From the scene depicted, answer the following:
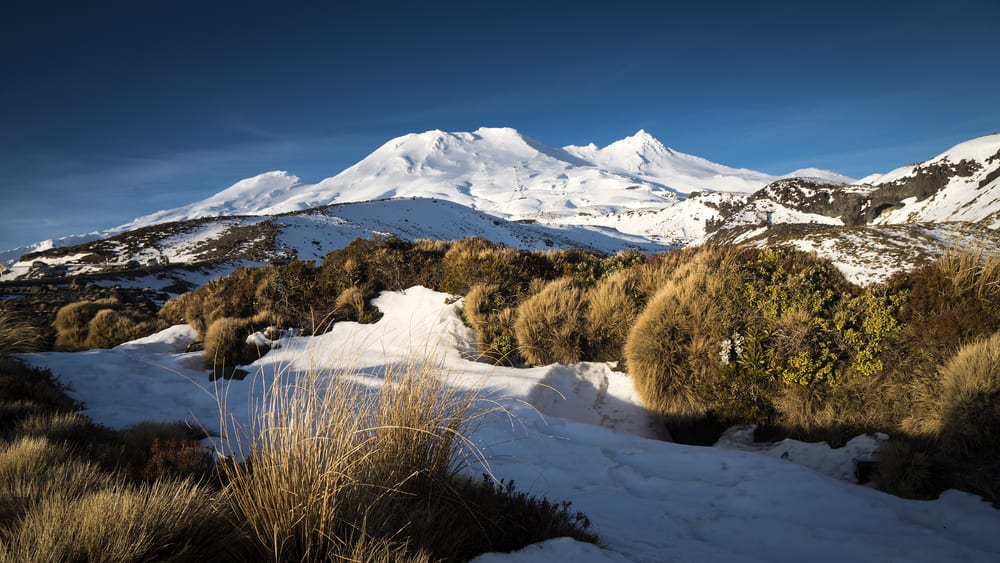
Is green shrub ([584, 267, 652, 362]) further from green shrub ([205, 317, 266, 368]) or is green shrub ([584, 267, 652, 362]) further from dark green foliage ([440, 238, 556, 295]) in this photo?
green shrub ([205, 317, 266, 368])

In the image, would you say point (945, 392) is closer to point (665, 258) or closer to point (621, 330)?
point (621, 330)

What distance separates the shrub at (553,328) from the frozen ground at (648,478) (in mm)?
328

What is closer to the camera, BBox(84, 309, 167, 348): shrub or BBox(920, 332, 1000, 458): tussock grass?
BBox(920, 332, 1000, 458): tussock grass

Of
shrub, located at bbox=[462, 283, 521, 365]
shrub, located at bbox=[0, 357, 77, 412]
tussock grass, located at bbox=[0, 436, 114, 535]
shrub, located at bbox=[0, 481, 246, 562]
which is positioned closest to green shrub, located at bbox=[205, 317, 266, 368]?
shrub, located at bbox=[0, 357, 77, 412]

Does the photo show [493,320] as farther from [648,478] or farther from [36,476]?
[36,476]

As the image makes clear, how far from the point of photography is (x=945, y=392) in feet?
12.6

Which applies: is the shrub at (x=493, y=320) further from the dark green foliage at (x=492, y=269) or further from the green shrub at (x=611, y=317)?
the green shrub at (x=611, y=317)

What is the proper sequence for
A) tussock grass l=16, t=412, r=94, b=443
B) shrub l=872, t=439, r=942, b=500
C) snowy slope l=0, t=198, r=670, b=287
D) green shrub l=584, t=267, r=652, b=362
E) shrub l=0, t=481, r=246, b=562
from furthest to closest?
snowy slope l=0, t=198, r=670, b=287 → green shrub l=584, t=267, r=652, b=362 → shrub l=872, t=439, r=942, b=500 → tussock grass l=16, t=412, r=94, b=443 → shrub l=0, t=481, r=246, b=562

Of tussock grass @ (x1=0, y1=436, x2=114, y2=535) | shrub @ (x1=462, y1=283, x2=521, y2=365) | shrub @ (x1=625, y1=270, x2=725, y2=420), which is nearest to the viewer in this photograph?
tussock grass @ (x1=0, y1=436, x2=114, y2=535)

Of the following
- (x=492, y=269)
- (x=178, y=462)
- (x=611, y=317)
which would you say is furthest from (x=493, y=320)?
(x=178, y=462)

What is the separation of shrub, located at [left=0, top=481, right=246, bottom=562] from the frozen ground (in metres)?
0.75

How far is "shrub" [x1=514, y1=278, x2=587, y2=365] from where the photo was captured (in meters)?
6.62

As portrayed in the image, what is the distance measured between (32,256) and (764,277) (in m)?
42.8

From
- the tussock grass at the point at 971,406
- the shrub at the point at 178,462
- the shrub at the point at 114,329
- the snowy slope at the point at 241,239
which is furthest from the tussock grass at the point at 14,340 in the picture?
the snowy slope at the point at 241,239
